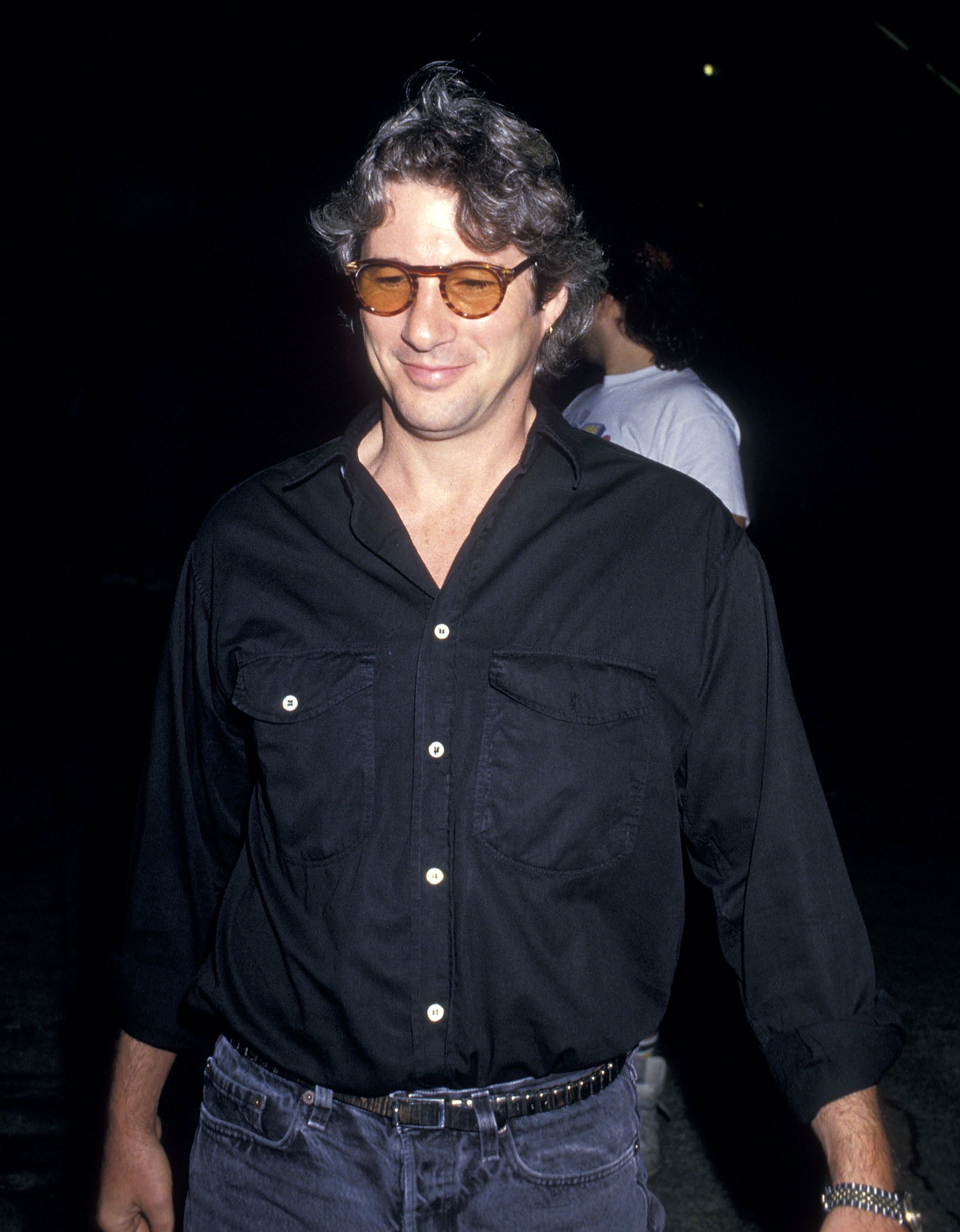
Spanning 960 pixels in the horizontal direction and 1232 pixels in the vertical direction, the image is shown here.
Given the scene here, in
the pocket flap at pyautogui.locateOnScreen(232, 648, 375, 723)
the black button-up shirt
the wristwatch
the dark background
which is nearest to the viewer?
the wristwatch

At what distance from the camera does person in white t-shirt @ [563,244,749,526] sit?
3.32m

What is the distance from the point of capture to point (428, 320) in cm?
173

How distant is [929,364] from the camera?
58.6ft

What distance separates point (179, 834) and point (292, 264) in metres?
11.8

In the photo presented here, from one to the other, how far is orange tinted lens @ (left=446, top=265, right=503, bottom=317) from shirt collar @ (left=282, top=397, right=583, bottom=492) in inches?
8.2

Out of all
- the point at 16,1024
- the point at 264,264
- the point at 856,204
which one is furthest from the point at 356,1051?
the point at 856,204

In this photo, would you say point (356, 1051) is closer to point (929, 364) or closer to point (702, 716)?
point (702, 716)

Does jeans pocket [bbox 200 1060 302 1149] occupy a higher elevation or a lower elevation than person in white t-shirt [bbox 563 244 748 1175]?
lower

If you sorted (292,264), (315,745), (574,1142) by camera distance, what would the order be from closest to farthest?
(574,1142), (315,745), (292,264)

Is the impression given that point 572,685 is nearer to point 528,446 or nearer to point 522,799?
point 522,799

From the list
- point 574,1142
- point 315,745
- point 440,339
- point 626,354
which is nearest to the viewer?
point 574,1142

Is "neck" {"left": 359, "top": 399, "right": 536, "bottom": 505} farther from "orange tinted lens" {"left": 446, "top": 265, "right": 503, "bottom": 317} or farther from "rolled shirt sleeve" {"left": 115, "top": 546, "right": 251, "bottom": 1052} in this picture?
"rolled shirt sleeve" {"left": 115, "top": 546, "right": 251, "bottom": 1052}

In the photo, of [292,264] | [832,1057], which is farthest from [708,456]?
[292,264]

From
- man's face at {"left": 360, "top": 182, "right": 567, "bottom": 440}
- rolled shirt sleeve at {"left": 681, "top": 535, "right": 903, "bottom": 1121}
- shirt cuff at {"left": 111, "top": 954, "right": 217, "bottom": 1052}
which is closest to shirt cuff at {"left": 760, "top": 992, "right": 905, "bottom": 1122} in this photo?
rolled shirt sleeve at {"left": 681, "top": 535, "right": 903, "bottom": 1121}
